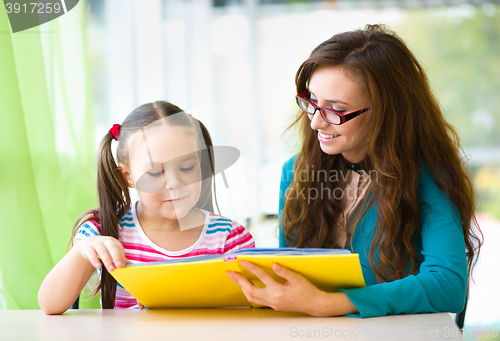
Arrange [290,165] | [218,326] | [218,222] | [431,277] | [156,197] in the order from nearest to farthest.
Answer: [218,326] → [431,277] → [156,197] → [218,222] → [290,165]

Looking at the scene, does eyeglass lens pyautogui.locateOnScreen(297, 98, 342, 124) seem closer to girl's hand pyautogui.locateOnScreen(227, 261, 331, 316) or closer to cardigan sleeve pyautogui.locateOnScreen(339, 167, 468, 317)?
cardigan sleeve pyautogui.locateOnScreen(339, 167, 468, 317)

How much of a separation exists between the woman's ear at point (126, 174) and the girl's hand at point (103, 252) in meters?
0.26

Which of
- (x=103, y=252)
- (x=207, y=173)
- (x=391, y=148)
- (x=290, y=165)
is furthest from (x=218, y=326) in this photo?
(x=290, y=165)

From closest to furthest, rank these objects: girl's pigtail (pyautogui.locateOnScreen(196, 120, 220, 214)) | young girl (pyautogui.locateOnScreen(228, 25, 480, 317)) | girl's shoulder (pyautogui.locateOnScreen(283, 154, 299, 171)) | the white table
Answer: the white table
young girl (pyautogui.locateOnScreen(228, 25, 480, 317))
girl's pigtail (pyautogui.locateOnScreen(196, 120, 220, 214))
girl's shoulder (pyautogui.locateOnScreen(283, 154, 299, 171))

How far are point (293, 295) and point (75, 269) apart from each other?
0.47m

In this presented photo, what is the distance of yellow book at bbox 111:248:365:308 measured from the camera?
0.73m

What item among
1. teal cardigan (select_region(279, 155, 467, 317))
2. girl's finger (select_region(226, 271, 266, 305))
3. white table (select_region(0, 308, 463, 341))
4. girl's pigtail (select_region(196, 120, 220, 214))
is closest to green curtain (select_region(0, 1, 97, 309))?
white table (select_region(0, 308, 463, 341))

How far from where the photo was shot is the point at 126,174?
112 cm

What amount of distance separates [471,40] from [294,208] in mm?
2562

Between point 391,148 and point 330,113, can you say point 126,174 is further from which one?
point 391,148

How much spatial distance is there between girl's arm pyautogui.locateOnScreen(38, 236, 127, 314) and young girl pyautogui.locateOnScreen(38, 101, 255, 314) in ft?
0.31

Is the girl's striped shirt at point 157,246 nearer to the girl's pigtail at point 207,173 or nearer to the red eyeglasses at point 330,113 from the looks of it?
the girl's pigtail at point 207,173

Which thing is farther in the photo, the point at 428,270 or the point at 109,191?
the point at 109,191

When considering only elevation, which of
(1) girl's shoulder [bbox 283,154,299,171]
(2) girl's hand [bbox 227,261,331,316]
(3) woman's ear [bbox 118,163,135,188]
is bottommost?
(2) girl's hand [bbox 227,261,331,316]
